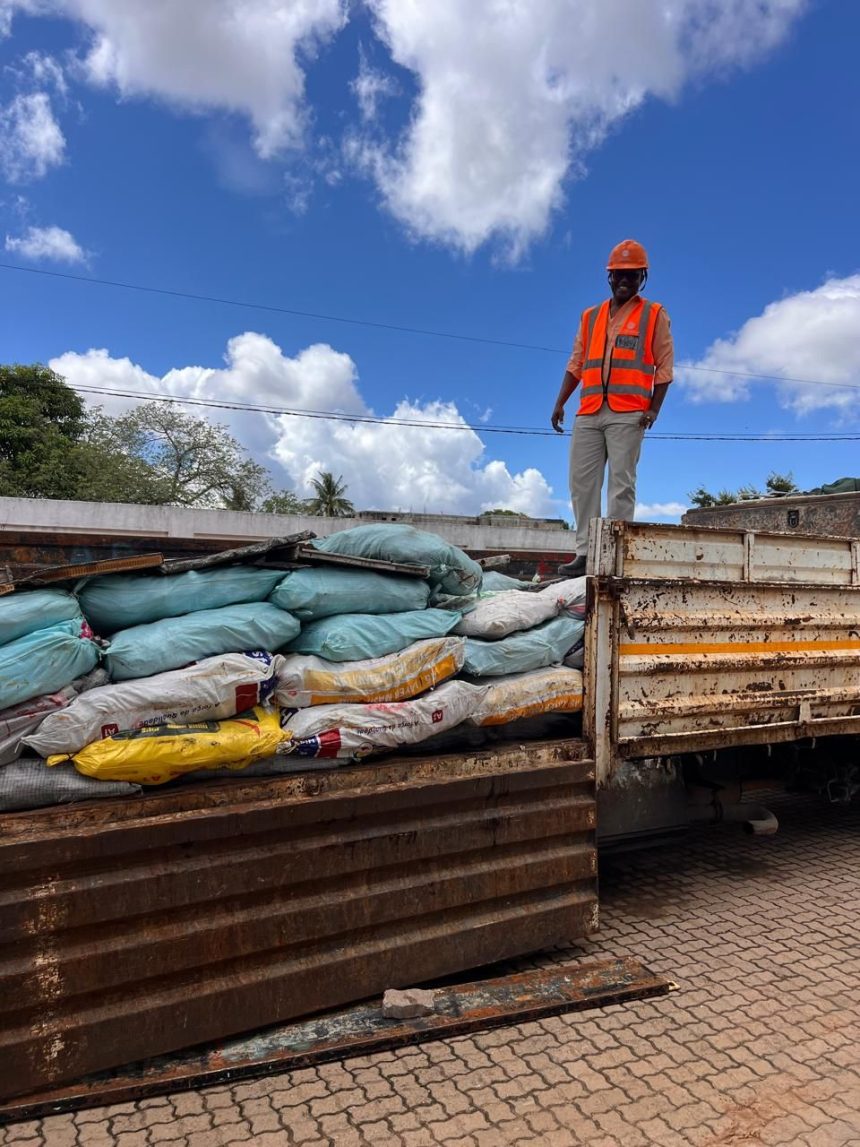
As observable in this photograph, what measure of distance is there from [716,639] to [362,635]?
1423 mm

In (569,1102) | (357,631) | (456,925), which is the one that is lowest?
(569,1102)

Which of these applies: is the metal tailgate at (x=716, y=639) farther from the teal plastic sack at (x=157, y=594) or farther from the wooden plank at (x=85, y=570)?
the wooden plank at (x=85, y=570)

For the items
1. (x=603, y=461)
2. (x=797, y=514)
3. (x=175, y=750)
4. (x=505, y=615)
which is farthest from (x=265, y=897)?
(x=797, y=514)

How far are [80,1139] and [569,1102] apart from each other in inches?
46.3

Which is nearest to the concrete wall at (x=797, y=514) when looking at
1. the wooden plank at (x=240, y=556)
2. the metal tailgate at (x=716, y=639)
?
the metal tailgate at (x=716, y=639)

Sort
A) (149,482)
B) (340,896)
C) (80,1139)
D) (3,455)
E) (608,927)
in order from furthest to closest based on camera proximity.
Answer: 1. (149,482)
2. (3,455)
3. (608,927)
4. (340,896)
5. (80,1139)

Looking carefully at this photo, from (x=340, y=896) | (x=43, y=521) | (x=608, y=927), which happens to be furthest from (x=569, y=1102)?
(x=43, y=521)

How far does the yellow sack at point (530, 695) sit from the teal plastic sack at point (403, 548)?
43 centimetres

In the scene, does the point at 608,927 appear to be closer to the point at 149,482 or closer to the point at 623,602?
the point at 623,602

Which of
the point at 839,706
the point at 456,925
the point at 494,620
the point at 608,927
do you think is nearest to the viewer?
the point at 456,925

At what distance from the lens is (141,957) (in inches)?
74.5

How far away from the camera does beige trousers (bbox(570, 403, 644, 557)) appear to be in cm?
381

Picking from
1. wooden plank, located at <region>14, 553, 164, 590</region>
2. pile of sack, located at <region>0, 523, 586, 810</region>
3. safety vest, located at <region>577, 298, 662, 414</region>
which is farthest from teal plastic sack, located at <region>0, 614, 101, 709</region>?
safety vest, located at <region>577, 298, 662, 414</region>

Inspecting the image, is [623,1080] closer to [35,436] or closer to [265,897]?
[265,897]
